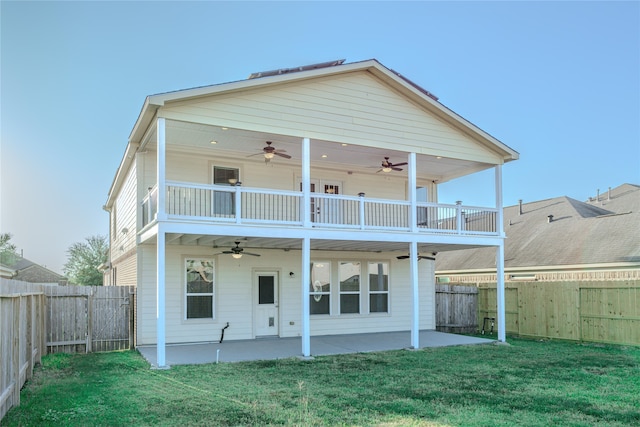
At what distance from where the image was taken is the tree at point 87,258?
129 feet

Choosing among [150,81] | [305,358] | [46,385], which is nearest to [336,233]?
[305,358]

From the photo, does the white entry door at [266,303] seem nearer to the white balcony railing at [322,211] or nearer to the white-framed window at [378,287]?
the white balcony railing at [322,211]

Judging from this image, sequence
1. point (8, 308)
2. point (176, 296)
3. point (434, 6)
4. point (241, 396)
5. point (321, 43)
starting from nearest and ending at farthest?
point (8, 308)
point (241, 396)
point (176, 296)
point (434, 6)
point (321, 43)

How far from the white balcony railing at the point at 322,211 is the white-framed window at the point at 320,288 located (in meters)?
1.65

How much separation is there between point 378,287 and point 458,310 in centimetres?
336

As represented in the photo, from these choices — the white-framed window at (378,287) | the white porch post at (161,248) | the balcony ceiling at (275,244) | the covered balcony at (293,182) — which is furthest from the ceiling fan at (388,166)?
the white porch post at (161,248)

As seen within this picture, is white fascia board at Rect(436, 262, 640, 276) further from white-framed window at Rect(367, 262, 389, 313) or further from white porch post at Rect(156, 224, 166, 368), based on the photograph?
white porch post at Rect(156, 224, 166, 368)

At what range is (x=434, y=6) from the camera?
16672 millimetres

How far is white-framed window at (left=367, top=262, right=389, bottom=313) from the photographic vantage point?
55.6 feet

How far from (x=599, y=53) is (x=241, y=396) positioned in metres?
20.2

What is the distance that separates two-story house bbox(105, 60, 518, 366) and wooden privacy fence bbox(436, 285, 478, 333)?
5.40 ft

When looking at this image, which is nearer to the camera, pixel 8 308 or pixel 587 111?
pixel 8 308

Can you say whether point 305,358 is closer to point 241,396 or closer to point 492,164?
point 241,396

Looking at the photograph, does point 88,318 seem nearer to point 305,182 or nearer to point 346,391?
point 305,182
